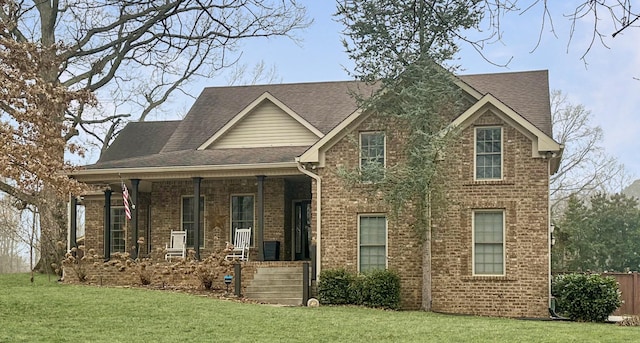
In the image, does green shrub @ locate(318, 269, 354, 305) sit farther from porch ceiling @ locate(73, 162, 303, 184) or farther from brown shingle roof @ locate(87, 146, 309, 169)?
brown shingle roof @ locate(87, 146, 309, 169)

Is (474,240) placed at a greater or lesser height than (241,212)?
lesser

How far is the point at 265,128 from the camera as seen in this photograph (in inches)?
990

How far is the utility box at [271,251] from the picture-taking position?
23797mm

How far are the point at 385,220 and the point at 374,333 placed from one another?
762cm

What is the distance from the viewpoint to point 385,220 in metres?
21.5

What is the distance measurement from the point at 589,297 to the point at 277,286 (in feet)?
25.0

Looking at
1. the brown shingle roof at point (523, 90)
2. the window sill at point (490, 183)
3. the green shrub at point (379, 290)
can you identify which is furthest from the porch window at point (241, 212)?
the brown shingle roof at point (523, 90)

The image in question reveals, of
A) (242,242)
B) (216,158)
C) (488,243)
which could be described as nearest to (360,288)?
(488,243)

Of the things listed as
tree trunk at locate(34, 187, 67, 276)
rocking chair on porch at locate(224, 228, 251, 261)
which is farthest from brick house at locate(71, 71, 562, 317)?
tree trunk at locate(34, 187, 67, 276)

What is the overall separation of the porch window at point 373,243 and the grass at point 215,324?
3109 mm

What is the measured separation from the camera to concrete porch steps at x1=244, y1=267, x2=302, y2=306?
21.2m

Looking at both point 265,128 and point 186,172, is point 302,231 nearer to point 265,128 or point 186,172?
point 265,128

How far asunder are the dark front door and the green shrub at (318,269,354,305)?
13.1ft

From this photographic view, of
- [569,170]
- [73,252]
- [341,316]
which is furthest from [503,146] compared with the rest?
[569,170]
